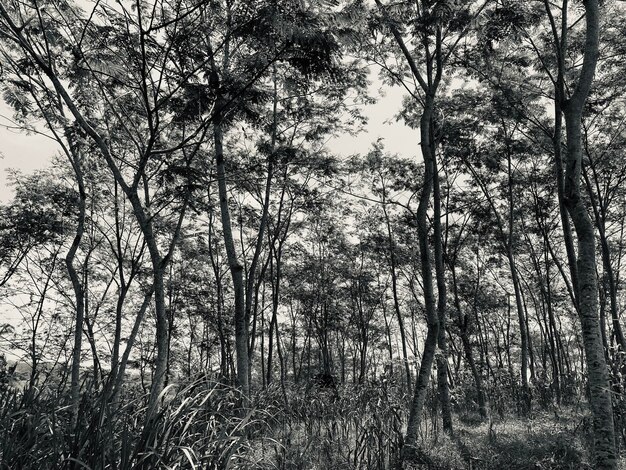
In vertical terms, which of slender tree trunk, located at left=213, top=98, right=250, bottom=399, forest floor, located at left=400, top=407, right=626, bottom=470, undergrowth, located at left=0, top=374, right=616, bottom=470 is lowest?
forest floor, located at left=400, top=407, right=626, bottom=470

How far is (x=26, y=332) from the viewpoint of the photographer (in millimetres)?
16484

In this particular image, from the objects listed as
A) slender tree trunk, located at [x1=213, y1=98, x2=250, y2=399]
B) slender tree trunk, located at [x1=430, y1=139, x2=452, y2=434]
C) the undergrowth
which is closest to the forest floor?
the undergrowth

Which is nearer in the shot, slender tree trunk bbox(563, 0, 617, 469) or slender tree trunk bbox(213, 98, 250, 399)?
slender tree trunk bbox(563, 0, 617, 469)

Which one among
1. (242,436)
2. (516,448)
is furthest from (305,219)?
(242,436)

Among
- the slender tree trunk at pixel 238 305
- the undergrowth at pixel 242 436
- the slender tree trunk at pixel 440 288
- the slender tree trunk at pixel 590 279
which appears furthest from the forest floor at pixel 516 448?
the slender tree trunk at pixel 238 305

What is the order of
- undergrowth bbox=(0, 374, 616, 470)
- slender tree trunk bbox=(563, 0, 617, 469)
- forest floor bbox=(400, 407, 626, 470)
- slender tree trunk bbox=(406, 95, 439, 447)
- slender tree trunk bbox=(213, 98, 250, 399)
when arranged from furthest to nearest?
slender tree trunk bbox=(213, 98, 250, 399), slender tree trunk bbox=(406, 95, 439, 447), forest floor bbox=(400, 407, 626, 470), slender tree trunk bbox=(563, 0, 617, 469), undergrowth bbox=(0, 374, 616, 470)

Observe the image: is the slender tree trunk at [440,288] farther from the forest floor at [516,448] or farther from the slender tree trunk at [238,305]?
the slender tree trunk at [238,305]

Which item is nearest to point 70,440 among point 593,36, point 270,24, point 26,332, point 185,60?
point 270,24

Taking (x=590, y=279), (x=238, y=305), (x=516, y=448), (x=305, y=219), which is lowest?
(x=516, y=448)

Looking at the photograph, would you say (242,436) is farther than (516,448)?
No

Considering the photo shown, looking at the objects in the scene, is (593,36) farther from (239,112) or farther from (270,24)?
(239,112)

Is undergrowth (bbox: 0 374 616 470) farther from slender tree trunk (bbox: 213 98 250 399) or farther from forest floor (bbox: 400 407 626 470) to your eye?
slender tree trunk (bbox: 213 98 250 399)

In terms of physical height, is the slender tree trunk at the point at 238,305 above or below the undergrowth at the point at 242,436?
above

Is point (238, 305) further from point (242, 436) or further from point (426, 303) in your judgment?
point (242, 436)
